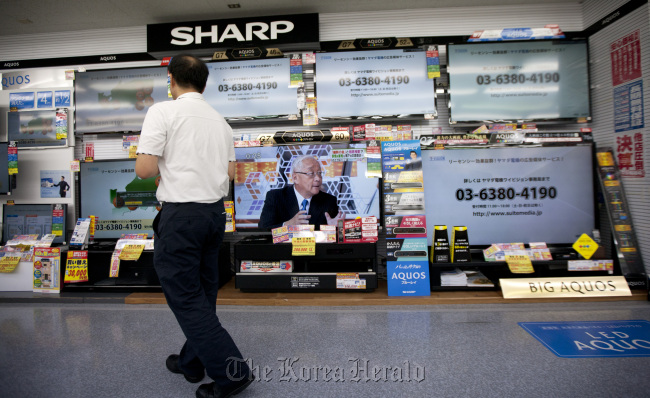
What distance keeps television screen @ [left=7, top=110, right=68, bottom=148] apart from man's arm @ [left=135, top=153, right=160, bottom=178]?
2.93m

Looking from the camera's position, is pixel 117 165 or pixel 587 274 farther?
pixel 117 165

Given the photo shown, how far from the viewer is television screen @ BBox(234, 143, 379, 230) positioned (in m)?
3.18

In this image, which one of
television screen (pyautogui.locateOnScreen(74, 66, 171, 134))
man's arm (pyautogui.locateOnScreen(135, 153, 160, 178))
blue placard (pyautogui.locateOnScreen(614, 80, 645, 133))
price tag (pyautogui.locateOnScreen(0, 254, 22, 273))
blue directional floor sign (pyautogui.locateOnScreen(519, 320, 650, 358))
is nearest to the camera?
man's arm (pyautogui.locateOnScreen(135, 153, 160, 178))

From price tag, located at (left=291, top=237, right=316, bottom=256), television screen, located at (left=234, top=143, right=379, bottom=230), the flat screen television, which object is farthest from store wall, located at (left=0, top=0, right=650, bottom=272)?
price tag, located at (left=291, top=237, right=316, bottom=256)

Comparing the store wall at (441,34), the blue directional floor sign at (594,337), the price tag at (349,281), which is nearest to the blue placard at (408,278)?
the price tag at (349,281)

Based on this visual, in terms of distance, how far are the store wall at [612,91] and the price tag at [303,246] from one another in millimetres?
2825

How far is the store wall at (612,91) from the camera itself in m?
2.91

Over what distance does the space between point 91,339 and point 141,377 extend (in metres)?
0.77

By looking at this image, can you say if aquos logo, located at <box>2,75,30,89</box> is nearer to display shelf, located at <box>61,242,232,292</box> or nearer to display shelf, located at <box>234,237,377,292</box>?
display shelf, located at <box>61,242,232,292</box>

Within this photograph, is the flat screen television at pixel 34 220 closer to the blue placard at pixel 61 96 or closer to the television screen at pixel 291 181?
the blue placard at pixel 61 96

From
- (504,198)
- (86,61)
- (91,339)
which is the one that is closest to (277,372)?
(91,339)

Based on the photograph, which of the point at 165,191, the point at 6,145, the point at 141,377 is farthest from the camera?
the point at 6,145

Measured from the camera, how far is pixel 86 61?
388 centimetres

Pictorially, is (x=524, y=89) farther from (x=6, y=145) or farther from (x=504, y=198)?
(x=6, y=145)
